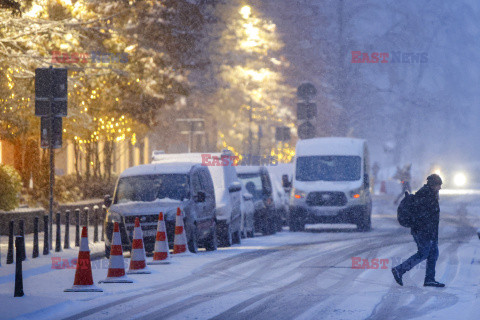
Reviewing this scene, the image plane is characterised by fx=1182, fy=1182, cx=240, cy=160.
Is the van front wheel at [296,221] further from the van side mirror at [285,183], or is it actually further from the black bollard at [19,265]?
the black bollard at [19,265]

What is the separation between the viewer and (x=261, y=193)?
1212 inches

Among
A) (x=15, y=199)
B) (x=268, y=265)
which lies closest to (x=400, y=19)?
(x=15, y=199)

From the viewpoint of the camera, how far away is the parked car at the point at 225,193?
2461cm

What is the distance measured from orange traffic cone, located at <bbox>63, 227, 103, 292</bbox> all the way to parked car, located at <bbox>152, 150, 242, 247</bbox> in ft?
29.5

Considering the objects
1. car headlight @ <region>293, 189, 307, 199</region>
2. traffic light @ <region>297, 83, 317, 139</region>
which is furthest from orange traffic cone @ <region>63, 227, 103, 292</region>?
traffic light @ <region>297, 83, 317, 139</region>

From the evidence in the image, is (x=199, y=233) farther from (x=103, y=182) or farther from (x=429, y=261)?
(x=103, y=182)

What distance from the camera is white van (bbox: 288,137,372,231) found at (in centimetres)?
3222

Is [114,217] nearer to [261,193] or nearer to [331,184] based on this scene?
[261,193]

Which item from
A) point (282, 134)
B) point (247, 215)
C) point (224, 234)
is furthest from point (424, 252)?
point (282, 134)

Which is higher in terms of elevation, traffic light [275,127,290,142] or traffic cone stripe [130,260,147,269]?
traffic light [275,127,290,142]

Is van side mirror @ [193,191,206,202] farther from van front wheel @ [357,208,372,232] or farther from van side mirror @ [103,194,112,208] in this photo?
van front wheel @ [357,208,372,232]

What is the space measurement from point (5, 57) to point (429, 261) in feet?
41.1

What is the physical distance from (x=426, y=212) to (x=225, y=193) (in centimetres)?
973

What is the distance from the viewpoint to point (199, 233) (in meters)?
22.6
